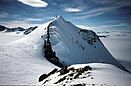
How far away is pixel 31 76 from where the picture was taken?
104 ft

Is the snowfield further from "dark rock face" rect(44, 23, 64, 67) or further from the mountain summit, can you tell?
"dark rock face" rect(44, 23, 64, 67)

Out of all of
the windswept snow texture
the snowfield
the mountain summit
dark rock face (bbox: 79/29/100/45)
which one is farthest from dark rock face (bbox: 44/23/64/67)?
dark rock face (bbox: 79/29/100/45)

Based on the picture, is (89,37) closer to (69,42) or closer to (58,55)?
(69,42)

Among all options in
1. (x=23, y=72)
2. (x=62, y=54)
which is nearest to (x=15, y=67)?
(x=23, y=72)

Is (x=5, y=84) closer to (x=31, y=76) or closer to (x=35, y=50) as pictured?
(x=31, y=76)

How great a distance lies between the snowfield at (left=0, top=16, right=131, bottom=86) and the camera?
20.2 m

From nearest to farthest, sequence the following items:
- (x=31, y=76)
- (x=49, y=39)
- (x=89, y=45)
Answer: (x=31, y=76), (x=49, y=39), (x=89, y=45)

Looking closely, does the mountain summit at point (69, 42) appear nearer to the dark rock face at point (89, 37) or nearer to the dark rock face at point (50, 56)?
the dark rock face at point (89, 37)

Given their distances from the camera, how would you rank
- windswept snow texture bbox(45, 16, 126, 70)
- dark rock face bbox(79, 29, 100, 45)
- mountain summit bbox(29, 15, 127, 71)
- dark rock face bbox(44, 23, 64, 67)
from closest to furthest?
1. dark rock face bbox(44, 23, 64, 67)
2. mountain summit bbox(29, 15, 127, 71)
3. windswept snow texture bbox(45, 16, 126, 70)
4. dark rock face bbox(79, 29, 100, 45)

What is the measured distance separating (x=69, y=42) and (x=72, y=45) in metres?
2.31

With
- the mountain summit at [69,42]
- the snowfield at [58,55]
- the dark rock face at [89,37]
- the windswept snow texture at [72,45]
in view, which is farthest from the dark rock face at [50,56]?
the dark rock face at [89,37]

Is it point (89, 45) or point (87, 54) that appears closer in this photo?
point (87, 54)

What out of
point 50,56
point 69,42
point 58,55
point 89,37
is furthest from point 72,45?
point 50,56

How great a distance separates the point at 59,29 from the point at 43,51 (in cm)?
2769
